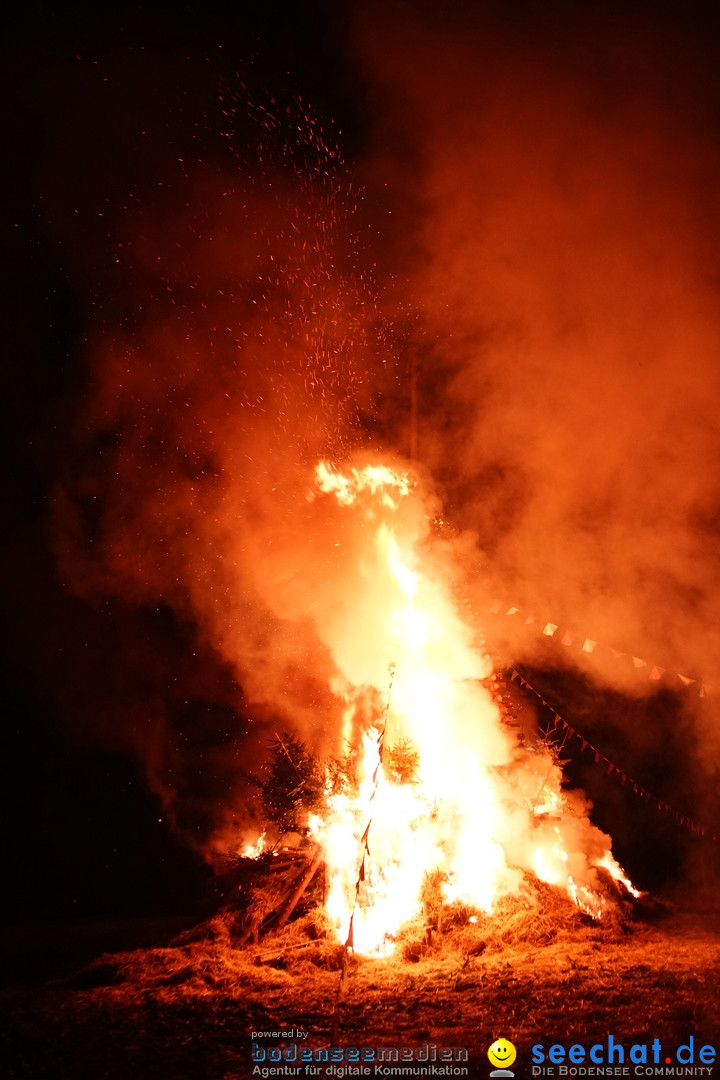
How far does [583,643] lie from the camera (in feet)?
25.1

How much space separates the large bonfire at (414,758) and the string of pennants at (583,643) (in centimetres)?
56

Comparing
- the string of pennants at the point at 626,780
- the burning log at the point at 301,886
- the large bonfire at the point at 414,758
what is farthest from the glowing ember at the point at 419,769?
the string of pennants at the point at 626,780

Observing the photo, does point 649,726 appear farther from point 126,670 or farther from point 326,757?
point 126,670

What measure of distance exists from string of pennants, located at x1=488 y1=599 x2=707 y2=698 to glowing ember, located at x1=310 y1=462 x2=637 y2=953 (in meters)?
0.58

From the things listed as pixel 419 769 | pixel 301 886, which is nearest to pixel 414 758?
pixel 419 769

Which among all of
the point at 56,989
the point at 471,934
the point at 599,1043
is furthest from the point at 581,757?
the point at 56,989

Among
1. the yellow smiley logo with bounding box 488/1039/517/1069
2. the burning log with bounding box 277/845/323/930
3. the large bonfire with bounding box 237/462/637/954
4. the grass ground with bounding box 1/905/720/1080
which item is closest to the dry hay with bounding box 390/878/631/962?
the grass ground with bounding box 1/905/720/1080

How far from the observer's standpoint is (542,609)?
8.45 metres

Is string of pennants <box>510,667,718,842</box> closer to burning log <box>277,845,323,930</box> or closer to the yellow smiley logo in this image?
burning log <box>277,845,323,930</box>

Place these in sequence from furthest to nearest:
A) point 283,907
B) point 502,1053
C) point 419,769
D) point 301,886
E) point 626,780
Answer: point 626,780, point 419,769, point 301,886, point 283,907, point 502,1053

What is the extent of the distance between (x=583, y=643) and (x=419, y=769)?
257 centimetres

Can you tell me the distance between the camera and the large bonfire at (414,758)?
20.7ft

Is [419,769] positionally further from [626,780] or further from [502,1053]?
[626,780]

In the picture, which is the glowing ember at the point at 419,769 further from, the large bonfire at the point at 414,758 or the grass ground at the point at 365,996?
the grass ground at the point at 365,996
